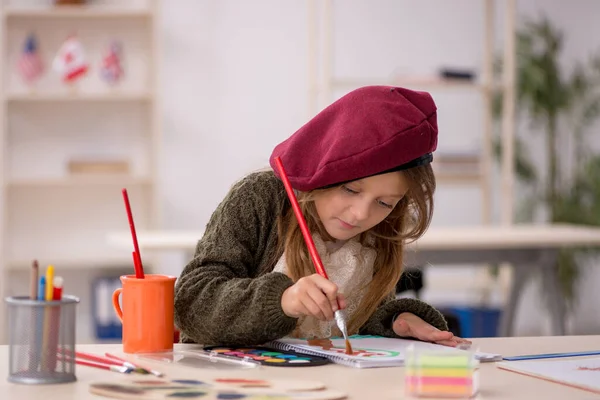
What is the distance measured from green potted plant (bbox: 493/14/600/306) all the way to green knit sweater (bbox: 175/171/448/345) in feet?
13.2

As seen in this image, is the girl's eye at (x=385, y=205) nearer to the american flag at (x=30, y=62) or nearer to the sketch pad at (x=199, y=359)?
the sketch pad at (x=199, y=359)

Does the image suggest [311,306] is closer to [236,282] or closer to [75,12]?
[236,282]

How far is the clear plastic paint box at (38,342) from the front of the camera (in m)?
1.04

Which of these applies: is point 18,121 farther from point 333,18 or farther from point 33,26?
point 333,18

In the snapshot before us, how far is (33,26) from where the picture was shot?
16.2ft

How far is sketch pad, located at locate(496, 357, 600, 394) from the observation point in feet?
Result: 3.51

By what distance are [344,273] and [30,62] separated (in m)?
3.58

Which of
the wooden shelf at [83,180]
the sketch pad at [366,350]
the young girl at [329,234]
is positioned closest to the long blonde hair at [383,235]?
the young girl at [329,234]

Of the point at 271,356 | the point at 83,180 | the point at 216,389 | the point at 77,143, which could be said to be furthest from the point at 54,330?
the point at 77,143

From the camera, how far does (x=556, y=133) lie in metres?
5.58


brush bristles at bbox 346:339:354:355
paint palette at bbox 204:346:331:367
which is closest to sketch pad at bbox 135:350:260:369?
paint palette at bbox 204:346:331:367

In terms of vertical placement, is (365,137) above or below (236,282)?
above

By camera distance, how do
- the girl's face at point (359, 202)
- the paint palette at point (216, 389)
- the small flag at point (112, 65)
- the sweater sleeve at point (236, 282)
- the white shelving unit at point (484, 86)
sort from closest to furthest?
the paint palette at point (216, 389)
the sweater sleeve at point (236, 282)
the girl's face at point (359, 202)
the white shelving unit at point (484, 86)
the small flag at point (112, 65)

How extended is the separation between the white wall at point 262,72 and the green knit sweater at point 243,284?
366cm
